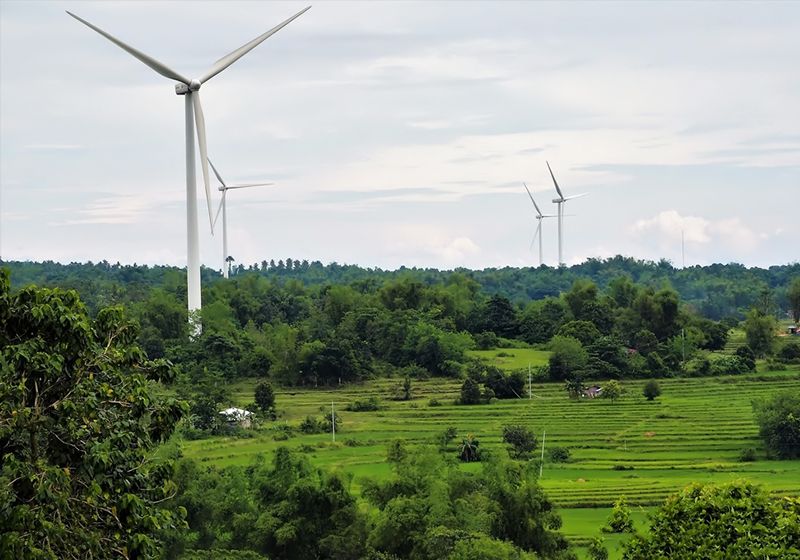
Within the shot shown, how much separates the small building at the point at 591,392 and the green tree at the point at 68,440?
200 feet

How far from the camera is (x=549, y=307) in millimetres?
104625

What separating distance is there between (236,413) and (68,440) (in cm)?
5197

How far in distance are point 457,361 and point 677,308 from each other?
22.0 metres

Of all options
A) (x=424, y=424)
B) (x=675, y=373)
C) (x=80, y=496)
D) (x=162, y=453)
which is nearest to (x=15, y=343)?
(x=80, y=496)

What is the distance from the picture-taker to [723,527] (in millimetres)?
21000

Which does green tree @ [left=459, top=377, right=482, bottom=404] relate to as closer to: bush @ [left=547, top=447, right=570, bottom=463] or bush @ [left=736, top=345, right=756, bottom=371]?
bush @ [left=547, top=447, right=570, bottom=463]

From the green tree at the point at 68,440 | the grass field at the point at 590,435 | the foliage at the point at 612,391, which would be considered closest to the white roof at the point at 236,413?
the grass field at the point at 590,435

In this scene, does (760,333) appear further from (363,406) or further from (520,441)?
(520,441)

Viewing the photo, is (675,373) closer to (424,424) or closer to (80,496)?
(424,424)

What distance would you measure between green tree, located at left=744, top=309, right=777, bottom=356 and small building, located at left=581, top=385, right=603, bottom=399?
61.0 ft

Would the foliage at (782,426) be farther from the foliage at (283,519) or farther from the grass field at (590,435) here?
the foliage at (283,519)

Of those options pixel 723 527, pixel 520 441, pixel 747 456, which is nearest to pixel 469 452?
pixel 520 441

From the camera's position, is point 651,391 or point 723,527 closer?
point 723,527

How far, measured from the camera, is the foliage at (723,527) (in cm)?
2070
